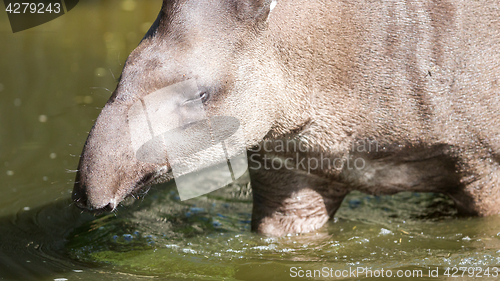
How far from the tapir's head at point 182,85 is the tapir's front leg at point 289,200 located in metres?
1.00

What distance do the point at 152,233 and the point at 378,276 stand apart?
199 cm

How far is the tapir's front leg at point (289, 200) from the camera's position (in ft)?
15.1

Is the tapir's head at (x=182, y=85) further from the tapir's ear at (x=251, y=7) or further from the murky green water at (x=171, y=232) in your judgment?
the murky green water at (x=171, y=232)

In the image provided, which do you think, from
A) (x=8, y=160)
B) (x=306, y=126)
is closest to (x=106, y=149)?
(x=306, y=126)

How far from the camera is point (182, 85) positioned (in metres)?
3.38

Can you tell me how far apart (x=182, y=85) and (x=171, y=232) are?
1849 mm

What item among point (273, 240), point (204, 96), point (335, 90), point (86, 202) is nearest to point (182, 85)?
point (204, 96)

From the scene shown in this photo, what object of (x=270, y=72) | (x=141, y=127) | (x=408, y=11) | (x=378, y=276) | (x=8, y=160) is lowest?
(x=378, y=276)

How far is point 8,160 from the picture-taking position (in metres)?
6.04

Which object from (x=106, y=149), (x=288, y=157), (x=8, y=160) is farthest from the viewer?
(x=8, y=160)

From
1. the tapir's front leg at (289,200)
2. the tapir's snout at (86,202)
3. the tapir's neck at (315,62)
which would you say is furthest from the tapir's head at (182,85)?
the tapir's front leg at (289,200)

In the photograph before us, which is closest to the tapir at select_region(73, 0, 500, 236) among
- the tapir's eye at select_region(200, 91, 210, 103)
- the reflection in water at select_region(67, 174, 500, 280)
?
the tapir's eye at select_region(200, 91, 210, 103)

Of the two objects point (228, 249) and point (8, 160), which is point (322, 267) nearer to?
point (228, 249)

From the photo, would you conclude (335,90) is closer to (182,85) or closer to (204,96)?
(204,96)
